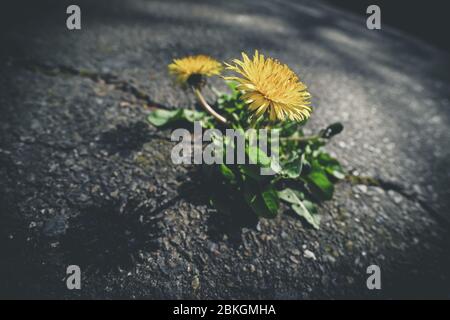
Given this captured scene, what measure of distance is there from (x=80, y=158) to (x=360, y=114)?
1857 mm

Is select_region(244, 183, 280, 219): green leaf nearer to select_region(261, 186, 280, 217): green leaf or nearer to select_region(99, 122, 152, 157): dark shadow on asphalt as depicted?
select_region(261, 186, 280, 217): green leaf

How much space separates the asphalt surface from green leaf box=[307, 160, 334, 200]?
0.07 meters

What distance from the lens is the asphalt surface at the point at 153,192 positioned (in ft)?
3.69

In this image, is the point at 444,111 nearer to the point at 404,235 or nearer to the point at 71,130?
the point at 404,235

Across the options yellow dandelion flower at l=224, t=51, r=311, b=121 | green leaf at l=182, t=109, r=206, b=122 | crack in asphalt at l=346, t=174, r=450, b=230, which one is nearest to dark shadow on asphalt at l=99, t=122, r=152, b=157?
green leaf at l=182, t=109, r=206, b=122

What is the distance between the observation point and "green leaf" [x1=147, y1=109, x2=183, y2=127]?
160 cm

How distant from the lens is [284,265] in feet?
4.09

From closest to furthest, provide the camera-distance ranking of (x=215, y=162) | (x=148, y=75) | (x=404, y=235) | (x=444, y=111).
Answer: (x=215, y=162)
(x=404, y=235)
(x=148, y=75)
(x=444, y=111)

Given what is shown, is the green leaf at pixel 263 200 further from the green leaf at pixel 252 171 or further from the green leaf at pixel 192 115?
the green leaf at pixel 192 115

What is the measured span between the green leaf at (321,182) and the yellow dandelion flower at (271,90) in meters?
0.45

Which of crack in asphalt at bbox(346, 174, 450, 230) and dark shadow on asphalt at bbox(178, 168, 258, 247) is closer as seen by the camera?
dark shadow on asphalt at bbox(178, 168, 258, 247)

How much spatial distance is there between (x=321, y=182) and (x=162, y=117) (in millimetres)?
836

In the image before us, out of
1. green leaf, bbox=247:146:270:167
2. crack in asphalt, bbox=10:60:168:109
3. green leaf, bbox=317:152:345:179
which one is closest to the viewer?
green leaf, bbox=247:146:270:167
